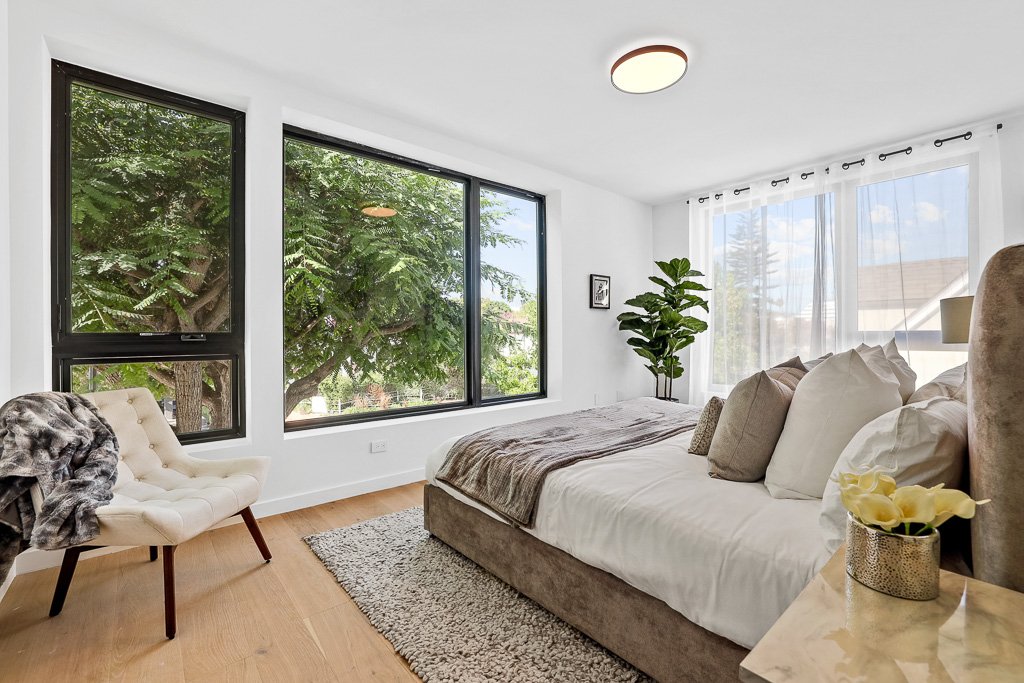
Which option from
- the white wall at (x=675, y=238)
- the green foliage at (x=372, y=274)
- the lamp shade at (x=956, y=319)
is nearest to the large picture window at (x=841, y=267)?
the white wall at (x=675, y=238)

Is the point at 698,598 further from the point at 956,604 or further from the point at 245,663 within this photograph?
the point at 245,663

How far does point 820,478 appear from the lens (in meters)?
1.43

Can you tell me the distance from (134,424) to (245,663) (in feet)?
4.29

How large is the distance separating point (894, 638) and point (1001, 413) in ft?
1.53

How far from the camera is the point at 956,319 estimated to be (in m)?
2.71

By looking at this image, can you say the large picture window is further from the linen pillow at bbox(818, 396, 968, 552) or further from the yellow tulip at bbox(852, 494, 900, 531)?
the yellow tulip at bbox(852, 494, 900, 531)

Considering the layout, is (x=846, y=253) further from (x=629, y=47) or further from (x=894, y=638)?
(x=894, y=638)

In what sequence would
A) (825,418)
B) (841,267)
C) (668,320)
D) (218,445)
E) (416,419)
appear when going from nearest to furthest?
(825,418) < (218,445) < (416,419) < (841,267) < (668,320)

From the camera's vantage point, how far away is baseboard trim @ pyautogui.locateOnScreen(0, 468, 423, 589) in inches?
84.6

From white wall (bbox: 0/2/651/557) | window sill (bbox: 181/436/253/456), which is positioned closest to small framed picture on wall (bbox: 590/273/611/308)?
white wall (bbox: 0/2/651/557)

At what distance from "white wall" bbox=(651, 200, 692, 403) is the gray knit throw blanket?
4.88m

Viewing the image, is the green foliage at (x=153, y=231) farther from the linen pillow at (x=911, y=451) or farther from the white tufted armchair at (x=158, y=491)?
the linen pillow at (x=911, y=451)

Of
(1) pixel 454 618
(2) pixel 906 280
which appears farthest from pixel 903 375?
(2) pixel 906 280

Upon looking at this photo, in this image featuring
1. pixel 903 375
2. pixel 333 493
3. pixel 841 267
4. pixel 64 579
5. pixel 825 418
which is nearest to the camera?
pixel 825 418
